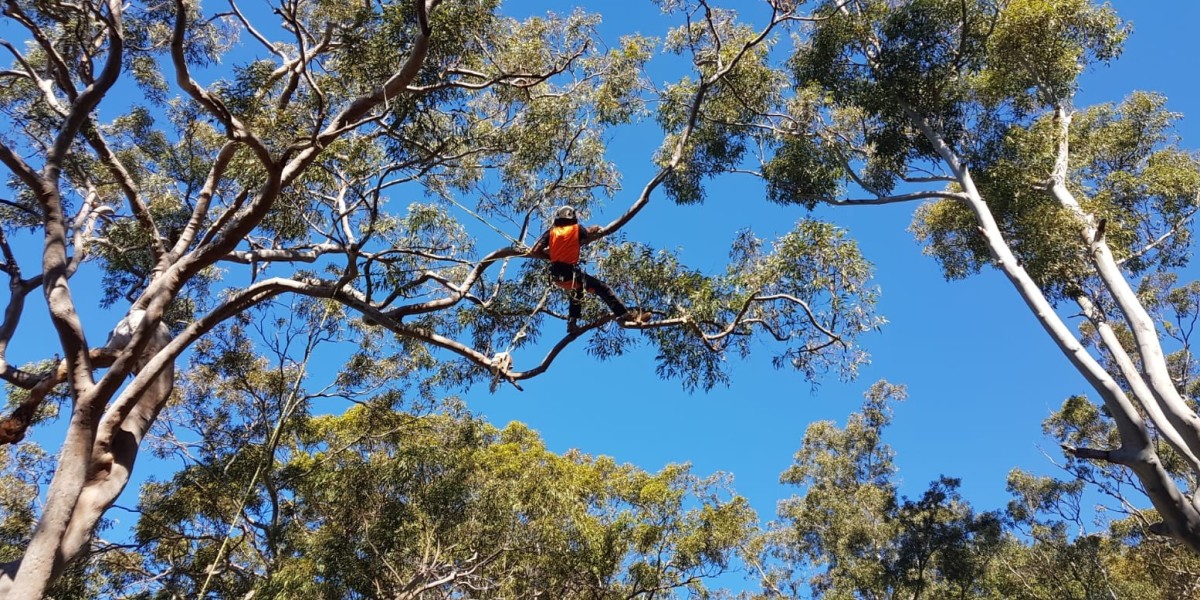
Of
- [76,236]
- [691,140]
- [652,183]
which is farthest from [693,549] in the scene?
[76,236]

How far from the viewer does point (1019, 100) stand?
10266 millimetres

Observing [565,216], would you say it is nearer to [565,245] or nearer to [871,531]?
[565,245]

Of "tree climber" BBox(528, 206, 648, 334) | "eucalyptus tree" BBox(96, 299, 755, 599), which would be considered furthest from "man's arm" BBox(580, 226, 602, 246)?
"eucalyptus tree" BBox(96, 299, 755, 599)

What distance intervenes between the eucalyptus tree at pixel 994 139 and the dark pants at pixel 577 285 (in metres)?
3.21

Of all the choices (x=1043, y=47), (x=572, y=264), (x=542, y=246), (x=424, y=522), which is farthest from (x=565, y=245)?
(x=1043, y=47)

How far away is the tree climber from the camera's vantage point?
528 cm

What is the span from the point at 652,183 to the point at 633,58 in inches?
84.8

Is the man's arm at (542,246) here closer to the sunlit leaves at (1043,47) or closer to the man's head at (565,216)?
the man's head at (565,216)

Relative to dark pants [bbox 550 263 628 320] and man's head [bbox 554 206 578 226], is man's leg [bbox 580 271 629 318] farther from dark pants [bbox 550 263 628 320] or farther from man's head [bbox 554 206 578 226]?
man's head [bbox 554 206 578 226]

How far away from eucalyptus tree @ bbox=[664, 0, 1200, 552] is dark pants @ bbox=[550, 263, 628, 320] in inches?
126

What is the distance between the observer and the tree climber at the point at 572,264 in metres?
5.28

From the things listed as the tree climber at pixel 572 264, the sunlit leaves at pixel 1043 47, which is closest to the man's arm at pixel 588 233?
the tree climber at pixel 572 264

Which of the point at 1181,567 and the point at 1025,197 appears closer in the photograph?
the point at 1025,197

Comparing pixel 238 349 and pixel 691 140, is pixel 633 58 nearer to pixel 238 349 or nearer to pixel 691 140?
pixel 691 140
